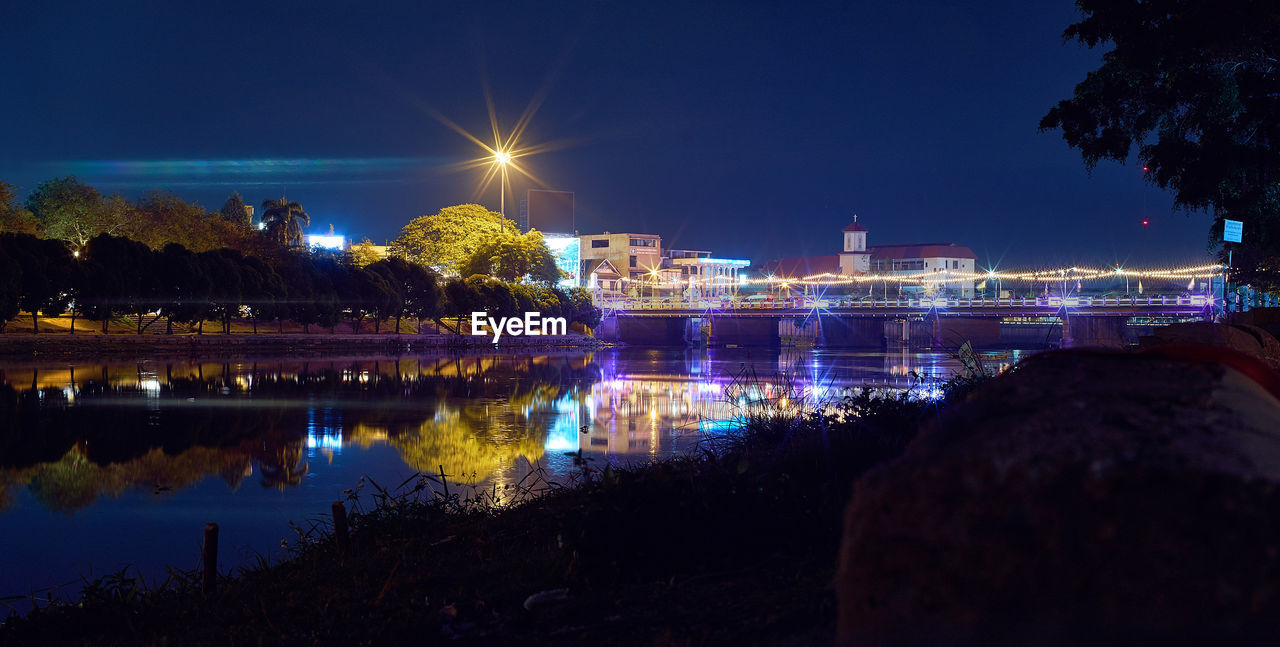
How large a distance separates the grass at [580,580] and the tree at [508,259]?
73969 millimetres

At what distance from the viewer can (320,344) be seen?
55438 millimetres

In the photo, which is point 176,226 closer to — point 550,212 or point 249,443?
point 249,443

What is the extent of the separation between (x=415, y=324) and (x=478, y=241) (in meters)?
15.8

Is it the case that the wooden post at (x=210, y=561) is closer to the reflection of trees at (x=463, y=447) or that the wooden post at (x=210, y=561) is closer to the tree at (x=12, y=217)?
the reflection of trees at (x=463, y=447)

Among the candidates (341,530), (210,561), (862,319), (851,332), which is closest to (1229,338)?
(341,530)

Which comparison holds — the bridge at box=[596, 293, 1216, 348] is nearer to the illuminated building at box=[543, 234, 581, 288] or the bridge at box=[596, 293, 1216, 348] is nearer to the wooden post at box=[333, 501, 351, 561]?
the illuminated building at box=[543, 234, 581, 288]

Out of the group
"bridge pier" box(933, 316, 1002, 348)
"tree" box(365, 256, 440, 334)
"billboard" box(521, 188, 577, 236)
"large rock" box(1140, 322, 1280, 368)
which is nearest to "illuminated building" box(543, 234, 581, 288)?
"billboard" box(521, 188, 577, 236)

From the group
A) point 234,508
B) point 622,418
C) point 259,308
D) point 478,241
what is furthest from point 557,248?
point 234,508

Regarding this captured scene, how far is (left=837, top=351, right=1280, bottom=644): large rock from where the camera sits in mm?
1873

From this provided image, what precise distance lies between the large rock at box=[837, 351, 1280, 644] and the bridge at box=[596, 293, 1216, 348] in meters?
73.4

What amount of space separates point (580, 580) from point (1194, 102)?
39.6ft

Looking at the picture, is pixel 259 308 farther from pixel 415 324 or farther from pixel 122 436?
pixel 122 436

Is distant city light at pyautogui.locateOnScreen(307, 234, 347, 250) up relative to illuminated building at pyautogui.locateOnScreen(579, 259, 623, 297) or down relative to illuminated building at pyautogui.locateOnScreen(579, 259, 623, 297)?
up

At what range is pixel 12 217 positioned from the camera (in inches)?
2274
